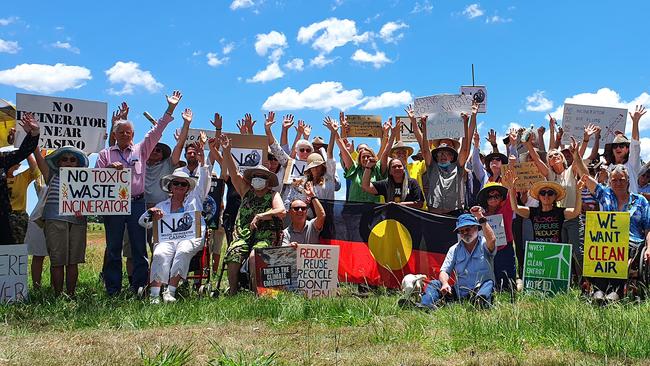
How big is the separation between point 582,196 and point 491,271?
260 cm

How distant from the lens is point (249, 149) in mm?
9953

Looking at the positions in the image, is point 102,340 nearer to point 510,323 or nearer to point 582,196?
point 510,323

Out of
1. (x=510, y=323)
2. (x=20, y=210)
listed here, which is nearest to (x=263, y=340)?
(x=510, y=323)

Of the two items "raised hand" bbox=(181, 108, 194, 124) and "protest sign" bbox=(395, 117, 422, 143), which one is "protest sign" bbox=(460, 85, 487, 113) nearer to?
"protest sign" bbox=(395, 117, 422, 143)

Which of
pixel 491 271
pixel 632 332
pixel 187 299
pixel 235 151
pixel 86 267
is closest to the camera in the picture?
pixel 632 332

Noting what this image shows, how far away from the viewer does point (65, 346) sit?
5055mm

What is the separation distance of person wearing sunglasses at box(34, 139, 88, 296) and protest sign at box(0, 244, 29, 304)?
34 centimetres

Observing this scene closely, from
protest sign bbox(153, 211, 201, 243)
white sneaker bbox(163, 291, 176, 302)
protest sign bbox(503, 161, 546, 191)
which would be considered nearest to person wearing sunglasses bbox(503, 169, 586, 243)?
protest sign bbox(503, 161, 546, 191)

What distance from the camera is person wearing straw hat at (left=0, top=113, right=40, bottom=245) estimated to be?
24.6 ft

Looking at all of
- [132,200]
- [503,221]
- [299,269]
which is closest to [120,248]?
[132,200]

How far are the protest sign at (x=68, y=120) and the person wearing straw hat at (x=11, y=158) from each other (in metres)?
0.69

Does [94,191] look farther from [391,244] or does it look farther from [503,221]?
[503,221]

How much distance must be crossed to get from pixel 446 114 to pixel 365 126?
2262 millimetres

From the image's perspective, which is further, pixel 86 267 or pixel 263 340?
pixel 86 267
